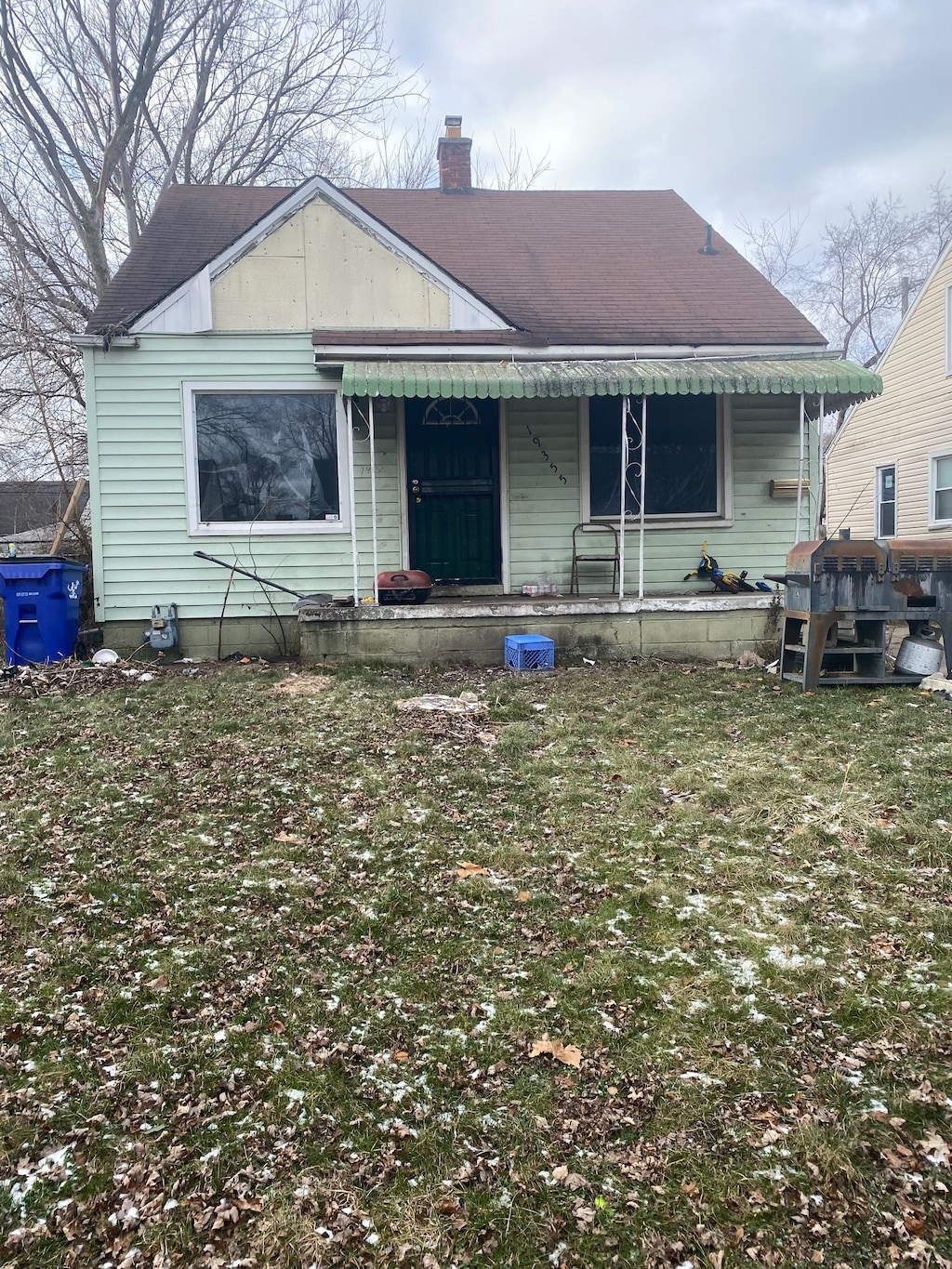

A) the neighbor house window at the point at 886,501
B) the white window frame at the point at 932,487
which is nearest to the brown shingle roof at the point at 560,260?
the white window frame at the point at 932,487

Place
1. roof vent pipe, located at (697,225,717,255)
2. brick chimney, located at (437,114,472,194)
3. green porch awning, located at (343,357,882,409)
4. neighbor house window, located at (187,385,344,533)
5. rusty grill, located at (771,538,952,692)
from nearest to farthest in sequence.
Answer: rusty grill, located at (771,538,952,692) < green porch awning, located at (343,357,882,409) < neighbor house window, located at (187,385,344,533) < roof vent pipe, located at (697,225,717,255) < brick chimney, located at (437,114,472,194)

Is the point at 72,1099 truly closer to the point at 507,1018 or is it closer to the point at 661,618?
the point at 507,1018

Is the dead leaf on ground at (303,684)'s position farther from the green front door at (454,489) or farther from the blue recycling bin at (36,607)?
the blue recycling bin at (36,607)

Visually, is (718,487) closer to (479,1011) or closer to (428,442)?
(428,442)

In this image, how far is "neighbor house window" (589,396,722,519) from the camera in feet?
30.7

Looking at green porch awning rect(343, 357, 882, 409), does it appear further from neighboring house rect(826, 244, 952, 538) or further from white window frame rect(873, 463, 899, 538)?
white window frame rect(873, 463, 899, 538)

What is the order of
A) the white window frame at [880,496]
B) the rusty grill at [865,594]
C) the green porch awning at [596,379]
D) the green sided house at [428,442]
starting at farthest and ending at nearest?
1. the white window frame at [880,496]
2. the green sided house at [428,442]
3. the green porch awning at [596,379]
4. the rusty grill at [865,594]

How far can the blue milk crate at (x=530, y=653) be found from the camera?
774 centimetres

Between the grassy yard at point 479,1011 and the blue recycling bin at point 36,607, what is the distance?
11.0 ft

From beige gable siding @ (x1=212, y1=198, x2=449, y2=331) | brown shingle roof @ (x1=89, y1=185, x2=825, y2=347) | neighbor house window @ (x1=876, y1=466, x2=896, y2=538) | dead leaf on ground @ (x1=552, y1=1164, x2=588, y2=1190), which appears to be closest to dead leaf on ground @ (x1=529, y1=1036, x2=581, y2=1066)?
dead leaf on ground @ (x1=552, y1=1164, x2=588, y2=1190)

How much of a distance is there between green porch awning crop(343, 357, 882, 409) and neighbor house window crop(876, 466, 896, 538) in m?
10.5

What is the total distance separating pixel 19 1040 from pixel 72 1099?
0.38m

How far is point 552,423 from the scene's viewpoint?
9.26 metres

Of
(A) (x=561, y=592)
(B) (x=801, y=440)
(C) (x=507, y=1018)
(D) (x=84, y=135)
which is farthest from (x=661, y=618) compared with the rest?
(D) (x=84, y=135)
